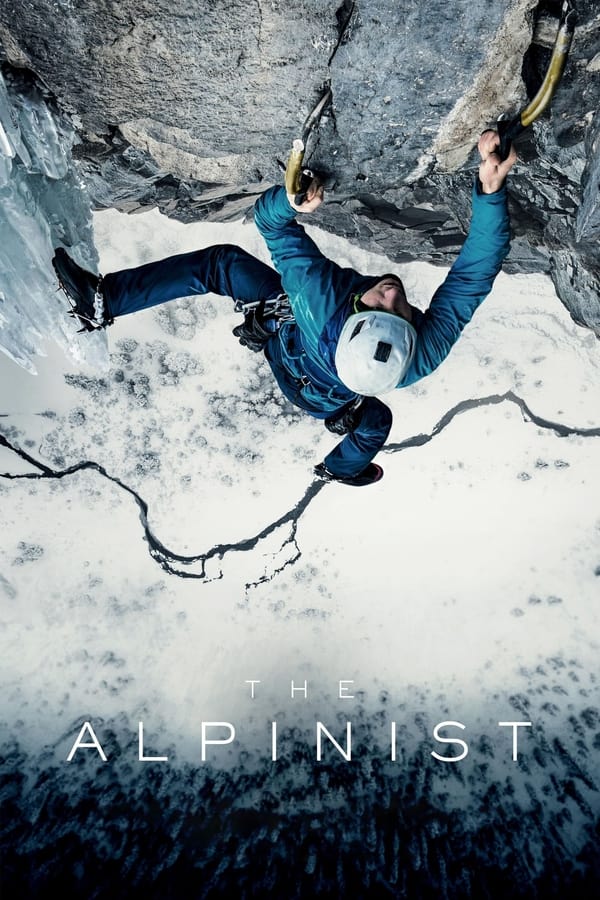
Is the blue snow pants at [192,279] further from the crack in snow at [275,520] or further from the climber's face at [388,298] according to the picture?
the crack in snow at [275,520]

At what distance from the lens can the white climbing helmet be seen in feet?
6.55

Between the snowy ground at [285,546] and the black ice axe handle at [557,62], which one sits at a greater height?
the black ice axe handle at [557,62]

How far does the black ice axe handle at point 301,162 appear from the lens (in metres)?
1.93

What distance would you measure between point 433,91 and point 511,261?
150 cm

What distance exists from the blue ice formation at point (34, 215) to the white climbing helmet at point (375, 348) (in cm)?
144

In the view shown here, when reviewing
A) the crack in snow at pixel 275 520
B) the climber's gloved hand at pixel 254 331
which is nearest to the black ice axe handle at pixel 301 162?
the climber's gloved hand at pixel 254 331

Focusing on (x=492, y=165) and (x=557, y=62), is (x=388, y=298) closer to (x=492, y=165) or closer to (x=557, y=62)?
(x=492, y=165)

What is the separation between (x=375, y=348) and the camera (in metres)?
1.99

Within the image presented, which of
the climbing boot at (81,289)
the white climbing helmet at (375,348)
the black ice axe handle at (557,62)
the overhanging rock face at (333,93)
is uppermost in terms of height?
the overhanging rock face at (333,93)

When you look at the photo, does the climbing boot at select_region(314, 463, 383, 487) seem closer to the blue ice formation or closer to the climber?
the climber

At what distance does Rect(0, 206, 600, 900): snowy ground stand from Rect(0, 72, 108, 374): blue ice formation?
2.63 ft

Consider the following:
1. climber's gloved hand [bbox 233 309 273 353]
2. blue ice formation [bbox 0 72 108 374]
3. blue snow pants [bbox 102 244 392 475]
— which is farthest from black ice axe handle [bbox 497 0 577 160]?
blue ice formation [bbox 0 72 108 374]

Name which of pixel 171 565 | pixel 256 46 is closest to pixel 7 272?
pixel 256 46

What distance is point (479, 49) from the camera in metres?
1.84
